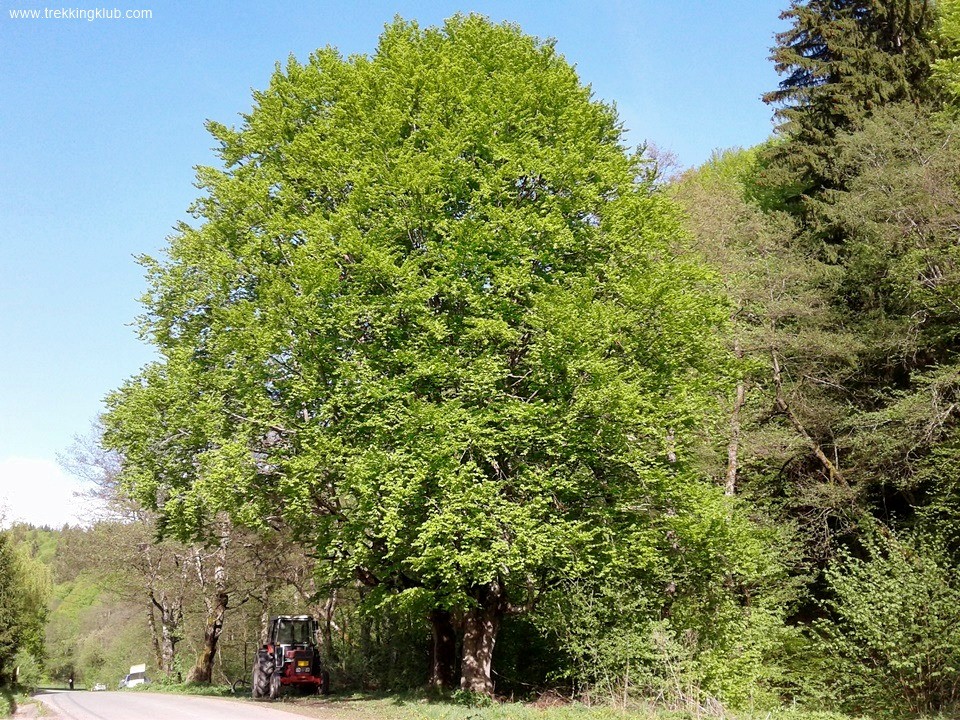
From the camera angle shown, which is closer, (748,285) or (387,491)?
(387,491)

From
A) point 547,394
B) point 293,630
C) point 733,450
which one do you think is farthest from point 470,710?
point 733,450

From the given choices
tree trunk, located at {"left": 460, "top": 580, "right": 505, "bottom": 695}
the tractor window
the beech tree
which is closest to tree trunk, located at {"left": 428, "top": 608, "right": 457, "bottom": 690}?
the beech tree

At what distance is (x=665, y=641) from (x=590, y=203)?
9.76 meters

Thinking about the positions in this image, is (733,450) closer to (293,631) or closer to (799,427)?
(799,427)

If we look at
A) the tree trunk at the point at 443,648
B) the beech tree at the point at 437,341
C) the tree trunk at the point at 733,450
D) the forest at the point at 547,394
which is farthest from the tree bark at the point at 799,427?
the tree trunk at the point at 443,648

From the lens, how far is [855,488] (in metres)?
20.4

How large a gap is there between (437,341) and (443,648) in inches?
346

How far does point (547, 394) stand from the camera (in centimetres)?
1720

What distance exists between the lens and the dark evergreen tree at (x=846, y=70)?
998 inches

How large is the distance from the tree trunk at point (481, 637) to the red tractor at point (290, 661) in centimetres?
610

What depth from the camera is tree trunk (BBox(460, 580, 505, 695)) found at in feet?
57.9

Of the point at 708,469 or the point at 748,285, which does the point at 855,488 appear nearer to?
the point at 708,469

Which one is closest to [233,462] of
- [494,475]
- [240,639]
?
[494,475]

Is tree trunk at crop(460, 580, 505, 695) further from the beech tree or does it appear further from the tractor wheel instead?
the tractor wheel
